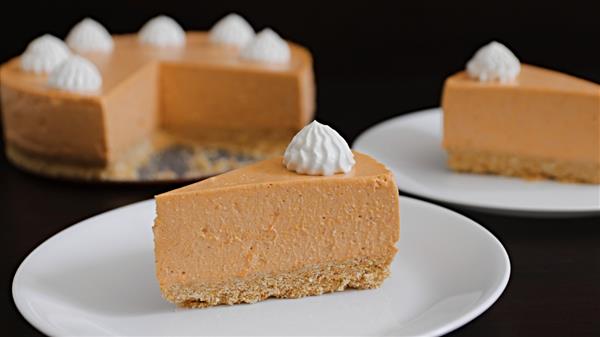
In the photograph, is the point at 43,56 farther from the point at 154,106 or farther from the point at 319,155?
the point at 319,155

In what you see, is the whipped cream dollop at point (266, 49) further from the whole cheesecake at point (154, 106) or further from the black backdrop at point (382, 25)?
the black backdrop at point (382, 25)

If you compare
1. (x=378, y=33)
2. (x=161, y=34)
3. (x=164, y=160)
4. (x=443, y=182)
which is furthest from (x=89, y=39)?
(x=443, y=182)

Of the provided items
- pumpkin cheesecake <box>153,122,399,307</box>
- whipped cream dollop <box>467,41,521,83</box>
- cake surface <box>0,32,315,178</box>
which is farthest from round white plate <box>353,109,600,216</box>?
pumpkin cheesecake <box>153,122,399,307</box>

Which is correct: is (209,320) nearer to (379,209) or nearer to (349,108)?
(379,209)

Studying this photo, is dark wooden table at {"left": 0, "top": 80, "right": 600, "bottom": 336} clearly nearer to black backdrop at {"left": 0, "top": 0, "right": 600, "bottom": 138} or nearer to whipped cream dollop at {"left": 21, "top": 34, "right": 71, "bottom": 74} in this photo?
whipped cream dollop at {"left": 21, "top": 34, "right": 71, "bottom": 74}

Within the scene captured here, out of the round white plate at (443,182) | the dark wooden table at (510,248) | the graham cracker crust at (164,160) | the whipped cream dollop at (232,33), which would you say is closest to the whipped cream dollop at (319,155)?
the dark wooden table at (510,248)
